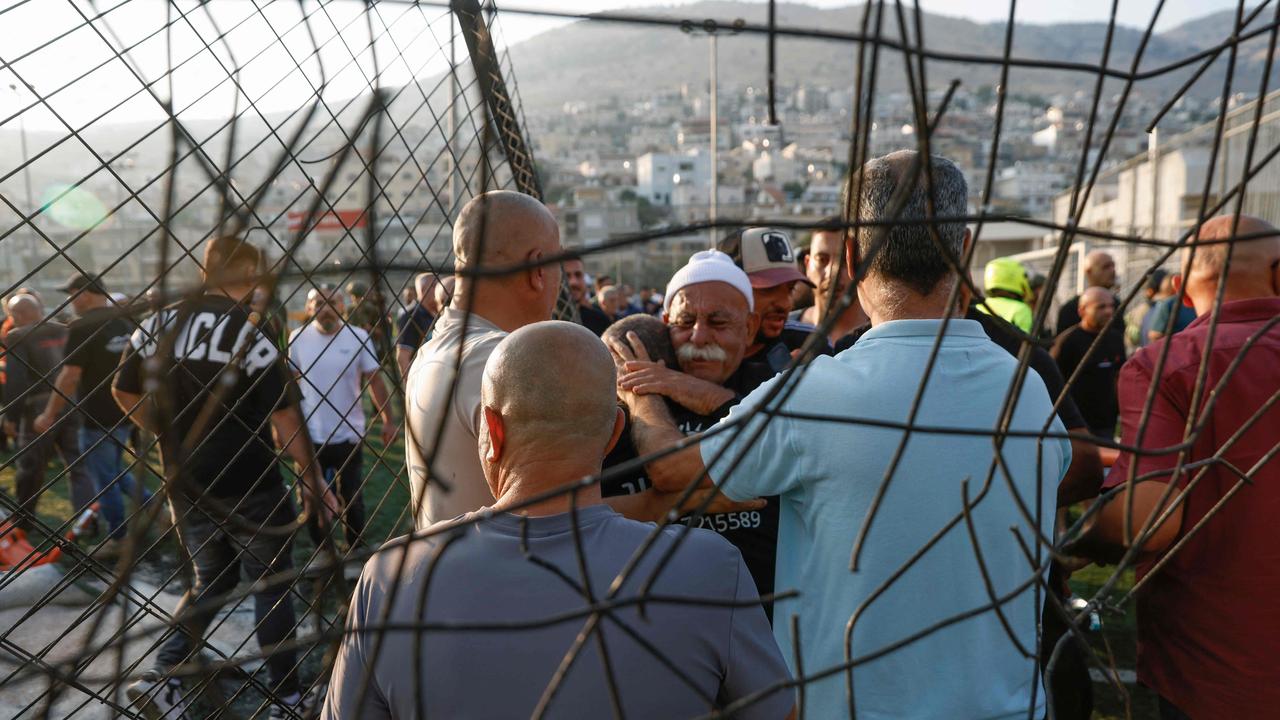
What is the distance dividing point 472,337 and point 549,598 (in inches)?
33.0

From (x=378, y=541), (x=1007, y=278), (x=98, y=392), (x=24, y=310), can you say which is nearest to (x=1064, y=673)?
(x=1007, y=278)

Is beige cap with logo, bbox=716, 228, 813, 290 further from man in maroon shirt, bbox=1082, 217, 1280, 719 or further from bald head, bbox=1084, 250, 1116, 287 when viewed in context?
bald head, bbox=1084, 250, 1116, 287

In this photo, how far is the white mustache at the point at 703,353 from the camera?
6.95ft

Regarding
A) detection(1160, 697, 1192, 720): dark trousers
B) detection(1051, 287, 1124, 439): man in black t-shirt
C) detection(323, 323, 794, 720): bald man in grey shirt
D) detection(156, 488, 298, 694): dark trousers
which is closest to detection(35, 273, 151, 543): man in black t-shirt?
detection(156, 488, 298, 694): dark trousers

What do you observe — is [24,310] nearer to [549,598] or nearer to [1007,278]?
[1007,278]

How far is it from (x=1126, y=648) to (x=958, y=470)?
10.8ft

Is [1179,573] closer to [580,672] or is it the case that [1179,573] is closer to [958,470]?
[958,470]

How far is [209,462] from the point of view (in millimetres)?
3354

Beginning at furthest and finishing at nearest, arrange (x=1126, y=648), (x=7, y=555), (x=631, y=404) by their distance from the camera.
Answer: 1. (x=7, y=555)
2. (x=1126, y=648)
3. (x=631, y=404)

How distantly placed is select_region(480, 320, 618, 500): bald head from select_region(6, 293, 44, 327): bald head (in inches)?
247

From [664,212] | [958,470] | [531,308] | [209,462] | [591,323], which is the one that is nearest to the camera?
[958,470]

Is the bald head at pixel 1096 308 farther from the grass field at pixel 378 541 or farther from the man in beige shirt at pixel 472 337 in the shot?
the man in beige shirt at pixel 472 337

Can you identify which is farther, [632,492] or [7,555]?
[7,555]

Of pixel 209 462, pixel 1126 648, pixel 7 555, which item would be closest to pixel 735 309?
pixel 209 462
